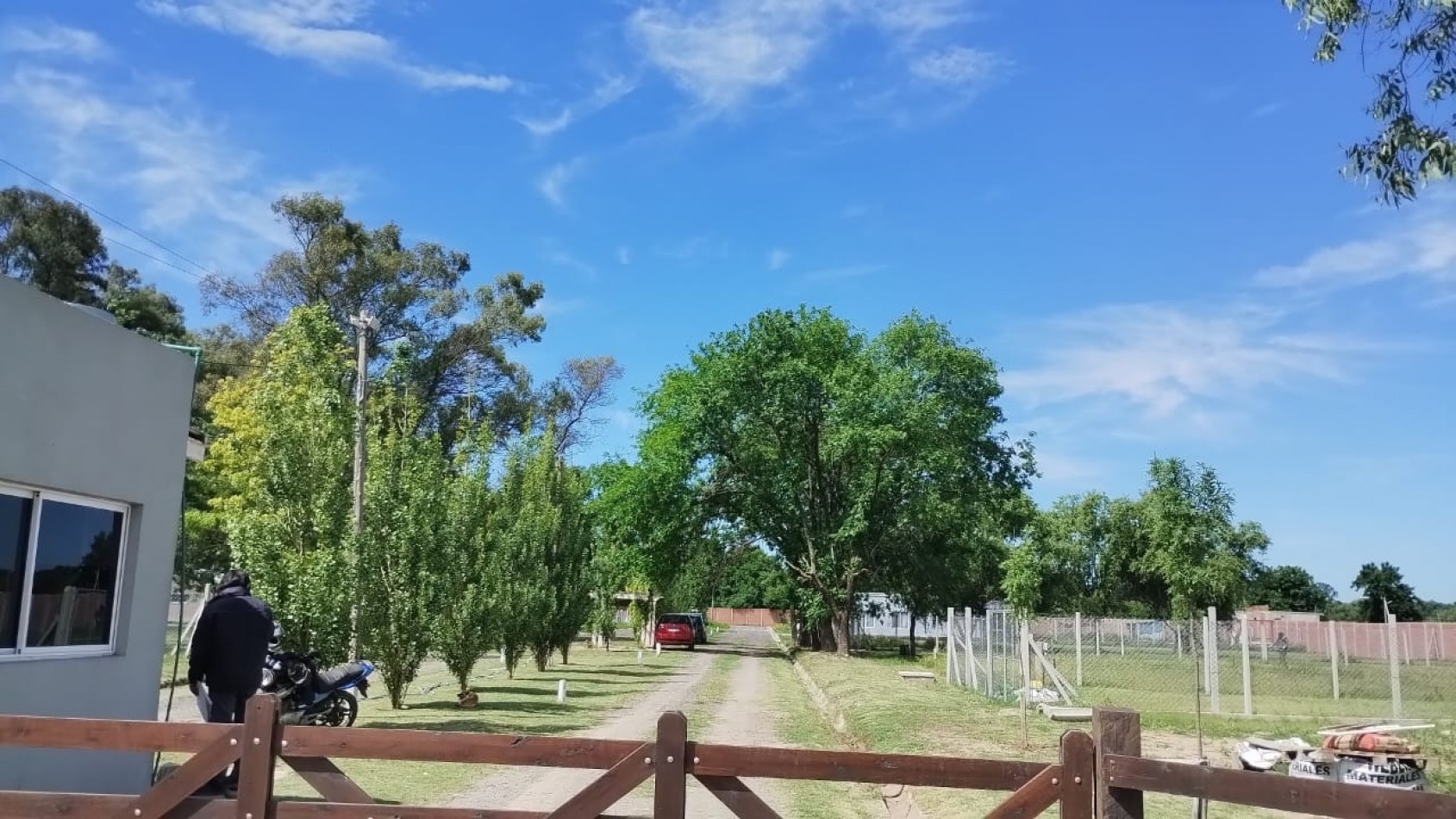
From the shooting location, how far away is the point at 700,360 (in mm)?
45531

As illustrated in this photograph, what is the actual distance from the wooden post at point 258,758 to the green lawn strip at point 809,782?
3682 millimetres

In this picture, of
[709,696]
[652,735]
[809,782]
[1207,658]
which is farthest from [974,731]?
[709,696]

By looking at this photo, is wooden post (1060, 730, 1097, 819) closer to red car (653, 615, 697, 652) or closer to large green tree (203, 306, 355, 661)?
large green tree (203, 306, 355, 661)

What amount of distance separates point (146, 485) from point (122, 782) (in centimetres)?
237

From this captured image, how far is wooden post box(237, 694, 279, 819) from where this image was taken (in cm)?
470

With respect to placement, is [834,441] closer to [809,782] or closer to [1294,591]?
[809,782]

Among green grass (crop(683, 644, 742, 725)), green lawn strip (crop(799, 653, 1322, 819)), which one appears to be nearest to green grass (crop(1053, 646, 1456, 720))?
green lawn strip (crop(799, 653, 1322, 819))

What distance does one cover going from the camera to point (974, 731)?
15.8 meters

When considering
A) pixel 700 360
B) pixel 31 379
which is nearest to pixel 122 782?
pixel 31 379

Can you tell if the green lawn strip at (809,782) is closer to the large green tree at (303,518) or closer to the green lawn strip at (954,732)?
the green lawn strip at (954,732)

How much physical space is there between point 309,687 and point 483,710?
5.12 meters

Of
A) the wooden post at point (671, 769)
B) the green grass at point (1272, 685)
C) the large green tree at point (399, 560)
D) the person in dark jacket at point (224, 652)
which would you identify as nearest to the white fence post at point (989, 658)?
the green grass at point (1272, 685)

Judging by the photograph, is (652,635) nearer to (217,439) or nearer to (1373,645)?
(217,439)

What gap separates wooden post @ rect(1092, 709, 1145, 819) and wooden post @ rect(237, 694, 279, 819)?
348 centimetres
